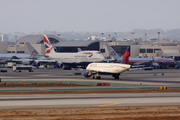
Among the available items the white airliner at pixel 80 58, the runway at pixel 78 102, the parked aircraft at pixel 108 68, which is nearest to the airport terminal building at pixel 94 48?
the white airliner at pixel 80 58

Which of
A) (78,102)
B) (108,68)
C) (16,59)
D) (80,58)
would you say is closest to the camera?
(78,102)

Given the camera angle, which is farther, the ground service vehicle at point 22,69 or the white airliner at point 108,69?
the ground service vehicle at point 22,69

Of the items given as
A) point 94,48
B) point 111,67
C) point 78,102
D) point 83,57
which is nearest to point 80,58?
point 83,57

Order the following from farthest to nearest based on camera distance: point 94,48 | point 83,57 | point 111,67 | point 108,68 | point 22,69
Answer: point 94,48, point 83,57, point 22,69, point 108,68, point 111,67

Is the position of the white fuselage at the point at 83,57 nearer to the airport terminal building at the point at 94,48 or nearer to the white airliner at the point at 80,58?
the white airliner at the point at 80,58

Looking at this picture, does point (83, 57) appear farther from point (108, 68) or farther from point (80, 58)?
point (108, 68)

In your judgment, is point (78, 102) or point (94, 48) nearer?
point (78, 102)

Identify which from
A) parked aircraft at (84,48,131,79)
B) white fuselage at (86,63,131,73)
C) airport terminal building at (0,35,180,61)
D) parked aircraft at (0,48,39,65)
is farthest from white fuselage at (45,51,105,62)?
airport terminal building at (0,35,180,61)

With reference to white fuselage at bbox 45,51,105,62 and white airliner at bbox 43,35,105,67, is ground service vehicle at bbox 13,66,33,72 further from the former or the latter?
white fuselage at bbox 45,51,105,62

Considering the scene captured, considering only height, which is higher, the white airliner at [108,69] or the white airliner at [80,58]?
the white airliner at [80,58]

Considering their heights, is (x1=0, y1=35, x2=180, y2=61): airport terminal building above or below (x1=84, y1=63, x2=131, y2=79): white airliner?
above

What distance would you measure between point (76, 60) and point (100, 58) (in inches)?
373

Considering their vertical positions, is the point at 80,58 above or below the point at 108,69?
above

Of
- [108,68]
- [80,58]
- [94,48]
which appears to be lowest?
[108,68]
